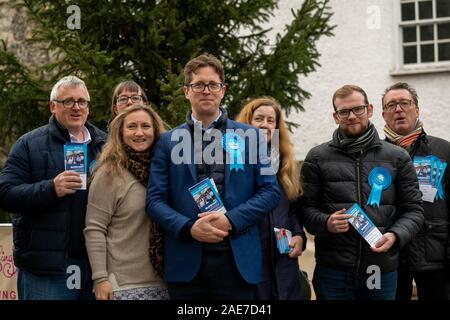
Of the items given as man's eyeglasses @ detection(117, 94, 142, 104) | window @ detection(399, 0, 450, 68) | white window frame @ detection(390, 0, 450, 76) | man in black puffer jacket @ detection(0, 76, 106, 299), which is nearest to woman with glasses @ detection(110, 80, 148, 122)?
man's eyeglasses @ detection(117, 94, 142, 104)

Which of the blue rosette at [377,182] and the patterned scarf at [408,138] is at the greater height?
the patterned scarf at [408,138]

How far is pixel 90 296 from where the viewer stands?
4.22 metres

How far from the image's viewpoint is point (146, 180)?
4117mm

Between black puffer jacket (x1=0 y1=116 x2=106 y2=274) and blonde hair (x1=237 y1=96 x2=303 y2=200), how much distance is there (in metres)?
1.26

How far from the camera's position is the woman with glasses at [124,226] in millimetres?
3965

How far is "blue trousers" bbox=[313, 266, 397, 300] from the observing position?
4273 mm

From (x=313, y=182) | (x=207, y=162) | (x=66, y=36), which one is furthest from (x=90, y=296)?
(x=66, y=36)

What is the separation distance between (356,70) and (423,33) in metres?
1.38

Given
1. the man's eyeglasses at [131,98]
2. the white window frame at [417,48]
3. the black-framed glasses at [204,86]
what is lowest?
the black-framed glasses at [204,86]

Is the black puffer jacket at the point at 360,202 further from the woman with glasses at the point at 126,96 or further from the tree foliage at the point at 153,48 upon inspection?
the tree foliage at the point at 153,48

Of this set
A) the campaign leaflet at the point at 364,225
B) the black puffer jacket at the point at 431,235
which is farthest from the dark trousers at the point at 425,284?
the campaign leaflet at the point at 364,225

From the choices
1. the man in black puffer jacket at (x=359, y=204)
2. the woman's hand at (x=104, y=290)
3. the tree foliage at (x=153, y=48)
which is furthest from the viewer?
the tree foliage at (x=153, y=48)

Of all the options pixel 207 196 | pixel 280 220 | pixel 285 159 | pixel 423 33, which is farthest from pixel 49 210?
pixel 423 33
